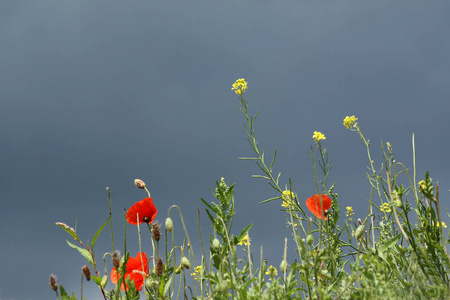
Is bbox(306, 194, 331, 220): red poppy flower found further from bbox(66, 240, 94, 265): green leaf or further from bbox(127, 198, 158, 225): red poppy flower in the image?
bbox(66, 240, 94, 265): green leaf

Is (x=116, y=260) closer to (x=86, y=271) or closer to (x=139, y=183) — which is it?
(x=86, y=271)

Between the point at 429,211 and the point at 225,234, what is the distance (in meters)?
0.82

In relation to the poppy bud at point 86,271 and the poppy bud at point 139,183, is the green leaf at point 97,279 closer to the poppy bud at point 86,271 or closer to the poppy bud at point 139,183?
the poppy bud at point 86,271

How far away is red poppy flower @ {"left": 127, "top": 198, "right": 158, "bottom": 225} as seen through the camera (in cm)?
218

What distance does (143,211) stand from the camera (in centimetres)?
219

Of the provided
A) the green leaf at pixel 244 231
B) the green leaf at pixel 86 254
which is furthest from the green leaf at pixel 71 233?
the green leaf at pixel 244 231

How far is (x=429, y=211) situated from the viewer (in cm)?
165

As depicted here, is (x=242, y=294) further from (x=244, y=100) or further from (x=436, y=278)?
(x=244, y=100)

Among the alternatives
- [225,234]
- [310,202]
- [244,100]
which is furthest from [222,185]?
[244,100]

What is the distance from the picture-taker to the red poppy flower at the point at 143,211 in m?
2.18

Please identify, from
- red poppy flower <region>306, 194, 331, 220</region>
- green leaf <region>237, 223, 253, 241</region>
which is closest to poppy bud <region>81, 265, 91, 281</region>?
green leaf <region>237, 223, 253, 241</region>

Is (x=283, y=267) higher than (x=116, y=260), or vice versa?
(x=116, y=260)

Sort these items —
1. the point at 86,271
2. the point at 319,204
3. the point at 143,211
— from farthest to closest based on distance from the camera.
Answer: the point at 143,211, the point at 319,204, the point at 86,271

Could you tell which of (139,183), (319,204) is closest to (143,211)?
(139,183)
